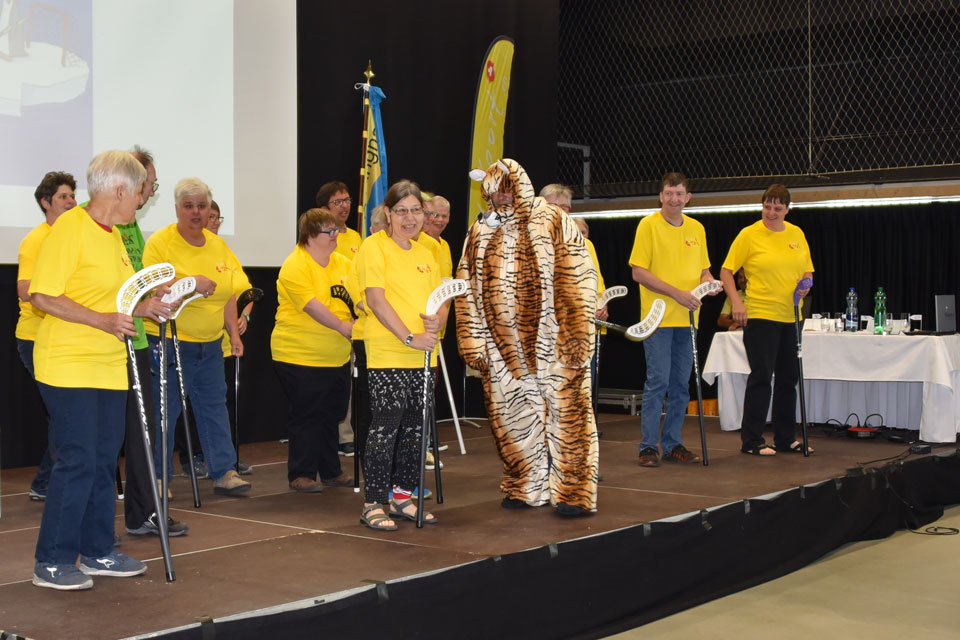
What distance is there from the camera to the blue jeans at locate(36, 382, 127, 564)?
2.95 m

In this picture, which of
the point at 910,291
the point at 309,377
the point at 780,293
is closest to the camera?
the point at 309,377

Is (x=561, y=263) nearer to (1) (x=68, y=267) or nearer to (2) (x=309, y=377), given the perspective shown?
(2) (x=309, y=377)

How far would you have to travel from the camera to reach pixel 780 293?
5688mm

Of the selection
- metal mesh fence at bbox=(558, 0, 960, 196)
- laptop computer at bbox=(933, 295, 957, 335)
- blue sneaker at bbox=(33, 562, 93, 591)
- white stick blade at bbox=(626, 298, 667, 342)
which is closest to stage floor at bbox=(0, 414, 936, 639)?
blue sneaker at bbox=(33, 562, 93, 591)

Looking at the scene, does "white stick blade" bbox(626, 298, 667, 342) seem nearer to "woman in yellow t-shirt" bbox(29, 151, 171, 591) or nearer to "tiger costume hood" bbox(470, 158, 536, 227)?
"tiger costume hood" bbox(470, 158, 536, 227)

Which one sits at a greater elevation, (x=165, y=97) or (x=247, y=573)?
(x=165, y=97)

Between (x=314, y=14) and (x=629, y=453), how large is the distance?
349cm

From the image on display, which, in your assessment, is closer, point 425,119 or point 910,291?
point 425,119

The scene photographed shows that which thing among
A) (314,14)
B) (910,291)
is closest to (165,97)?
(314,14)

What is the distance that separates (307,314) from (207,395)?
0.55 meters

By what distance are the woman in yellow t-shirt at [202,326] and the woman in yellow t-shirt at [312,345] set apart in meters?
0.26

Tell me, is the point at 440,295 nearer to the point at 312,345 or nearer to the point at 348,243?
the point at 312,345

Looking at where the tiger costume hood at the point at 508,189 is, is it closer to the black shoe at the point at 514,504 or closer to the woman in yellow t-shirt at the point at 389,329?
the woman in yellow t-shirt at the point at 389,329

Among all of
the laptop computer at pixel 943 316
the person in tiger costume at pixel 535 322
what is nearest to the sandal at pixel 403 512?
the person in tiger costume at pixel 535 322
